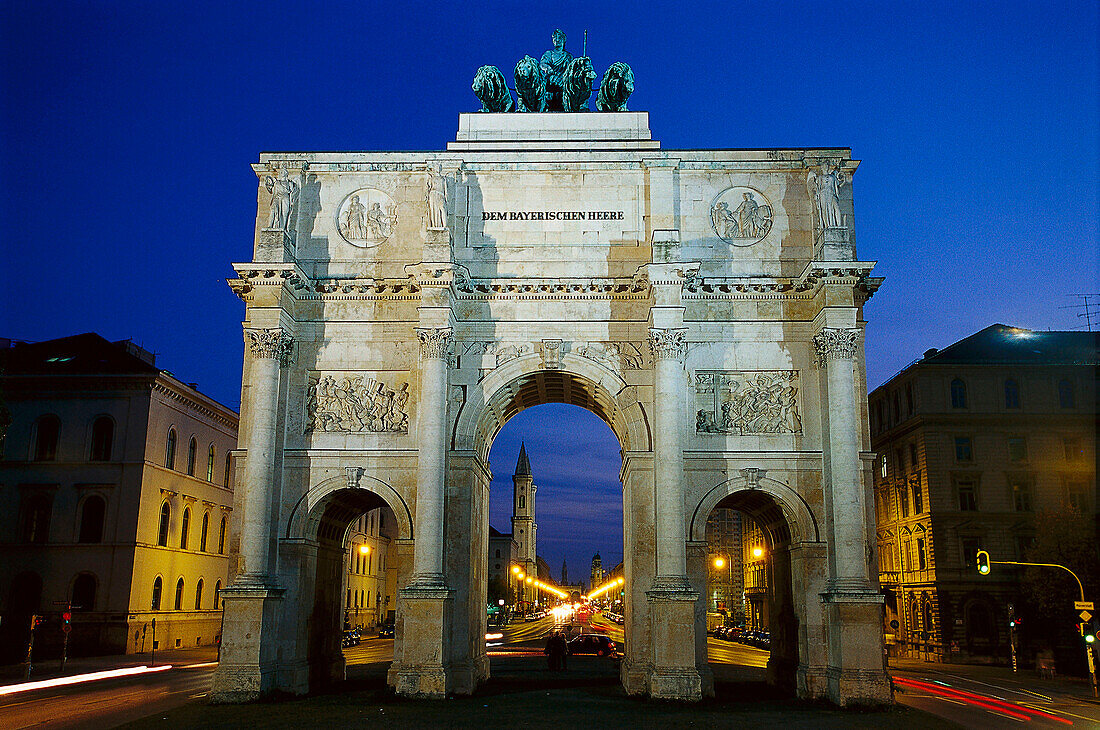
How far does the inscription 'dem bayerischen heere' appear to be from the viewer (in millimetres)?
26172

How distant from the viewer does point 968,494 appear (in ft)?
158

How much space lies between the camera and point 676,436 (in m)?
23.5

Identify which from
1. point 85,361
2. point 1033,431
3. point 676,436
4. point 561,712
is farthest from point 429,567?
point 1033,431

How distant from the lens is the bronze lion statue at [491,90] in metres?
28.8

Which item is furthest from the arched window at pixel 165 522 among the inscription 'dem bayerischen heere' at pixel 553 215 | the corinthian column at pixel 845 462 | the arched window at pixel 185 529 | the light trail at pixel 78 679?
the corinthian column at pixel 845 462

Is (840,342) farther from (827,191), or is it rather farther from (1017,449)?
(1017,449)

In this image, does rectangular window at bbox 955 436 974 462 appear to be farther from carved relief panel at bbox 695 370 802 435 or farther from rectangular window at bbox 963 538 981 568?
carved relief panel at bbox 695 370 802 435

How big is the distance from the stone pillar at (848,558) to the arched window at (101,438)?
32.8 m

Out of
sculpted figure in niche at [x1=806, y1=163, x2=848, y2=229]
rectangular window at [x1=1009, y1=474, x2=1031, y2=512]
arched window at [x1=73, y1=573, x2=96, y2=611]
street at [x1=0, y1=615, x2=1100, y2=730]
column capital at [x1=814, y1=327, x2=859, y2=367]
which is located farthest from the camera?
rectangular window at [x1=1009, y1=474, x2=1031, y2=512]

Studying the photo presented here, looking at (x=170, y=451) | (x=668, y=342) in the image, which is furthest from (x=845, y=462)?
(x=170, y=451)

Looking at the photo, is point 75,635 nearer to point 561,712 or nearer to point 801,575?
point 561,712

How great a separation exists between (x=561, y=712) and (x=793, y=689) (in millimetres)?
7811

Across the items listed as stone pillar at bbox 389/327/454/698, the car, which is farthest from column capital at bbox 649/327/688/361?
the car

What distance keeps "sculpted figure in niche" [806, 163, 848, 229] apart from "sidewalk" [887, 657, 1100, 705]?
12777 millimetres
